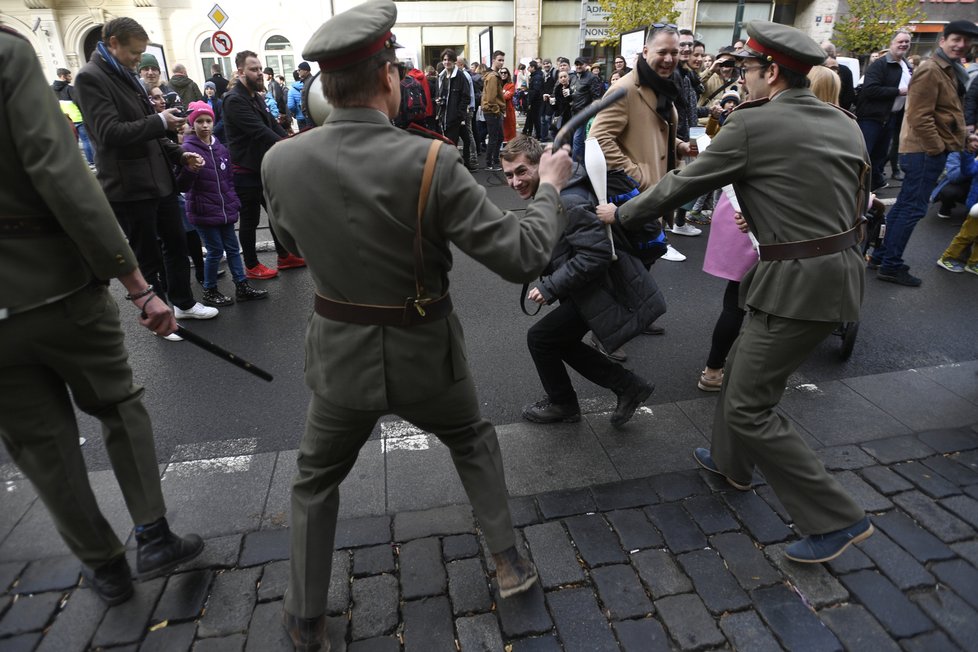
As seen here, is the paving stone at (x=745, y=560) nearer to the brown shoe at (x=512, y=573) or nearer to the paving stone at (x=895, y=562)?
the paving stone at (x=895, y=562)

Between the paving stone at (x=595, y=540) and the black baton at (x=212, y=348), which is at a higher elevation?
the black baton at (x=212, y=348)

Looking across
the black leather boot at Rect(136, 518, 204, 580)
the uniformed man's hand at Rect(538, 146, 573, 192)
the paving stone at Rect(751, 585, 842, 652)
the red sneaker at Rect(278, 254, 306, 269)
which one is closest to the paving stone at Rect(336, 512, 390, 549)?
the black leather boot at Rect(136, 518, 204, 580)

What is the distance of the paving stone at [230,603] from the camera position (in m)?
2.27

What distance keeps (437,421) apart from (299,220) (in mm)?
798

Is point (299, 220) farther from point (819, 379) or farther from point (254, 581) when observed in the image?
point (819, 379)

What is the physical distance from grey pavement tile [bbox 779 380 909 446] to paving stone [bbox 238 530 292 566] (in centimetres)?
276

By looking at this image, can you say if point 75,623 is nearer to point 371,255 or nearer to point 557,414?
point 371,255

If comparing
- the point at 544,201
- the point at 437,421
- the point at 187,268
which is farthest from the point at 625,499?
the point at 187,268

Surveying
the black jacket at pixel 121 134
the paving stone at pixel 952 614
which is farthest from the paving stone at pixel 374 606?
the black jacket at pixel 121 134

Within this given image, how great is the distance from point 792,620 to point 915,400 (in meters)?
2.18

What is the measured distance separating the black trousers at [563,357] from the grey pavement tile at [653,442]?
0.27m

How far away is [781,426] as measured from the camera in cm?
255

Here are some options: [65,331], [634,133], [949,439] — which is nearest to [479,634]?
[65,331]

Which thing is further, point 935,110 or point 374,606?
point 935,110
